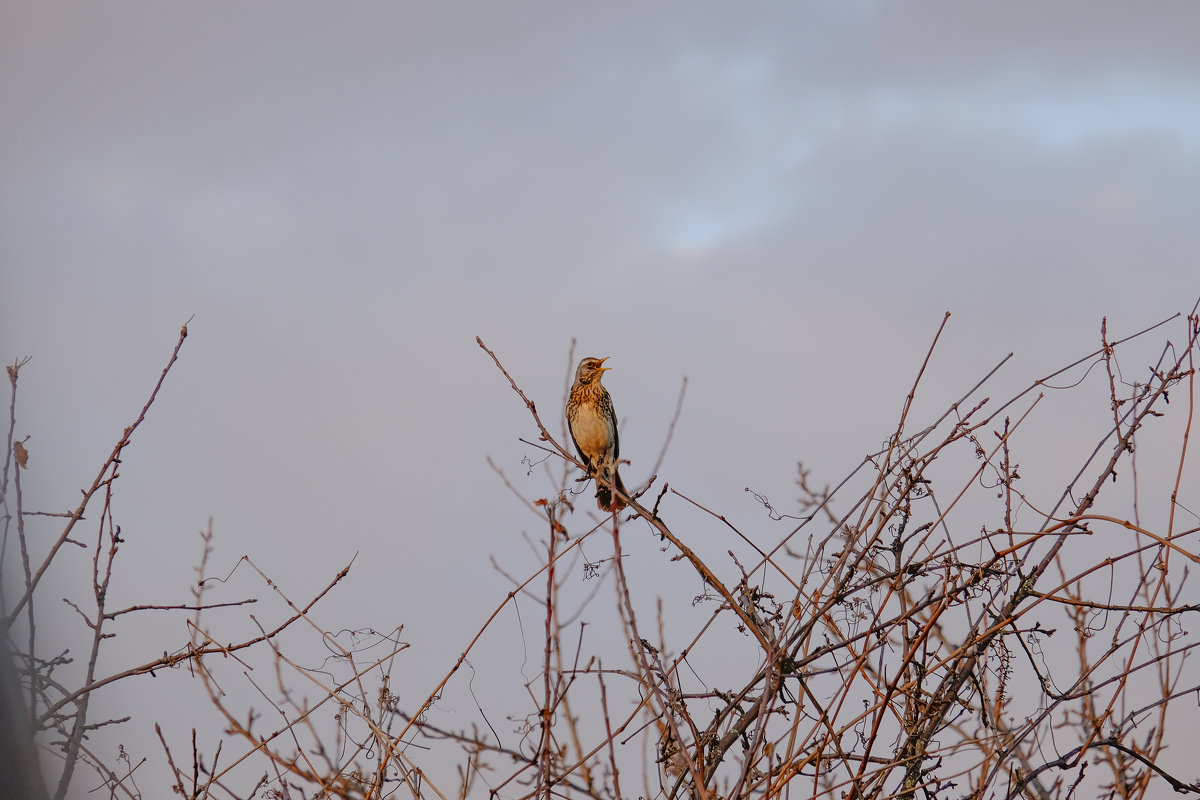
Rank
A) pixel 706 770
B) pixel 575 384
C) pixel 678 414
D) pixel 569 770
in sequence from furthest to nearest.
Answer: pixel 575 384 → pixel 678 414 → pixel 706 770 → pixel 569 770

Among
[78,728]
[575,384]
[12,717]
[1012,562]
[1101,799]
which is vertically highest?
[575,384]

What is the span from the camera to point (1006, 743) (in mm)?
1937

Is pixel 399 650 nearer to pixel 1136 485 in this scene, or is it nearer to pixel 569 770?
pixel 569 770

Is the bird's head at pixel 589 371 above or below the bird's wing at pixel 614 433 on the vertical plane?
above

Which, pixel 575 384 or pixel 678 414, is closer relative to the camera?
pixel 678 414

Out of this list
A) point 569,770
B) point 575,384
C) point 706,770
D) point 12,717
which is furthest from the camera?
point 575,384

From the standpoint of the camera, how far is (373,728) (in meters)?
1.87

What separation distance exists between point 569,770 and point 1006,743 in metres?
0.84

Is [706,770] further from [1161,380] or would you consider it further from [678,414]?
[1161,380]

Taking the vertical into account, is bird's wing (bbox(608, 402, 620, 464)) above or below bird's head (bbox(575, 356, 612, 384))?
below

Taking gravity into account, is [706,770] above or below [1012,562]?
below

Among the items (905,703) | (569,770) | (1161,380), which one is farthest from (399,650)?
(1161,380)

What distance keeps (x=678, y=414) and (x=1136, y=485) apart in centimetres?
100

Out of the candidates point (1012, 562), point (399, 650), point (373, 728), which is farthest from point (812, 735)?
point (399, 650)
